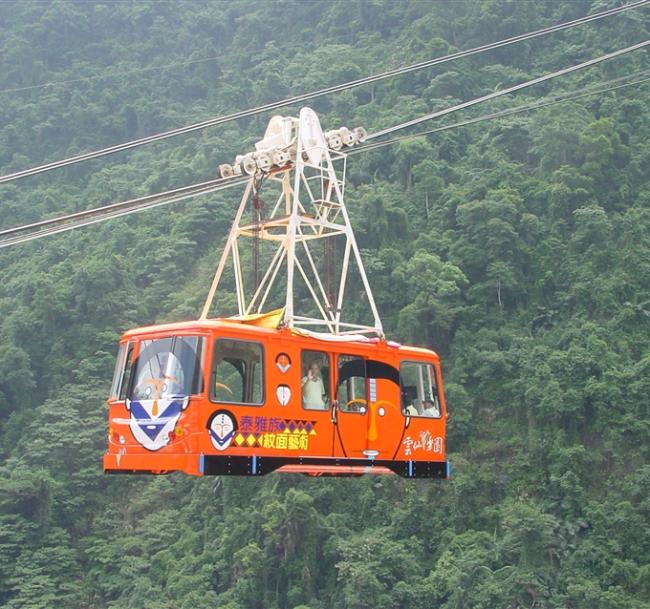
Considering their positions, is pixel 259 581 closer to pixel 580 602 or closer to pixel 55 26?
pixel 580 602

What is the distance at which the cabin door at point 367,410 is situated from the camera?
35.1 ft

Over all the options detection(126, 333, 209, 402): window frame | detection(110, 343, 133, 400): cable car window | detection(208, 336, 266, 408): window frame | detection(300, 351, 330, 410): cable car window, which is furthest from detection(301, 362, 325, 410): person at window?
detection(110, 343, 133, 400): cable car window

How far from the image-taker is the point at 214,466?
9609mm

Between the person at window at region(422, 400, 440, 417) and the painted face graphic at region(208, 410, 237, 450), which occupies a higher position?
the person at window at region(422, 400, 440, 417)

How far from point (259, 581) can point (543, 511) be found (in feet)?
19.6

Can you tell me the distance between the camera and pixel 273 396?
10086mm

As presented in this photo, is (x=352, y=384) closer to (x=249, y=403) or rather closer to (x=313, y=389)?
(x=313, y=389)

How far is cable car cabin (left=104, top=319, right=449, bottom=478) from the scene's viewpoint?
9695mm

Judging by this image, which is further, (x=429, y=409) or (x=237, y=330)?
(x=429, y=409)

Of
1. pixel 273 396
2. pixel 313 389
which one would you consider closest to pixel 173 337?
pixel 273 396

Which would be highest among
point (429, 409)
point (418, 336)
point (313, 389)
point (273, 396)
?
point (418, 336)

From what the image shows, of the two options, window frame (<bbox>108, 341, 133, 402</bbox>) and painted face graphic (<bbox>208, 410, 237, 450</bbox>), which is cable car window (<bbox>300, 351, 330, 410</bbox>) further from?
window frame (<bbox>108, 341, 133, 402</bbox>)

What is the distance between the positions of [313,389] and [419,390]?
5.05 ft

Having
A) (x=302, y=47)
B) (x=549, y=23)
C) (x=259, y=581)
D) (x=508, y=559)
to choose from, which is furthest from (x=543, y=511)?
(x=302, y=47)
